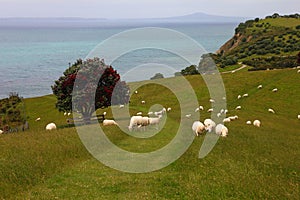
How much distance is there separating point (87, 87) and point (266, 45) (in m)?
114

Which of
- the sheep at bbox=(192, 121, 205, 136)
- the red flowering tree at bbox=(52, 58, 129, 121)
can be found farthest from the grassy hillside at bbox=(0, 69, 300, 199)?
the red flowering tree at bbox=(52, 58, 129, 121)

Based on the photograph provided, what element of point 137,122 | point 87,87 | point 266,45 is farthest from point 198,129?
point 266,45

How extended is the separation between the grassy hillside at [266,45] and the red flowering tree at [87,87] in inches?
2395

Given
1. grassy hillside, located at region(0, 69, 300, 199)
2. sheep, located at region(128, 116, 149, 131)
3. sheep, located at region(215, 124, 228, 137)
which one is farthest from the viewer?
sheep, located at region(128, 116, 149, 131)

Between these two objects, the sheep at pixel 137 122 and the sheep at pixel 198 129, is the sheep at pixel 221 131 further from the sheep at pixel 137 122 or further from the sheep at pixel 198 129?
the sheep at pixel 137 122

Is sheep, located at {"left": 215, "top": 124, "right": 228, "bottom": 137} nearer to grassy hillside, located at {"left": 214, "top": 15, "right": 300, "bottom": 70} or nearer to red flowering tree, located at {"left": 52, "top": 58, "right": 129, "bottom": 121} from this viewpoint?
red flowering tree, located at {"left": 52, "top": 58, "right": 129, "bottom": 121}

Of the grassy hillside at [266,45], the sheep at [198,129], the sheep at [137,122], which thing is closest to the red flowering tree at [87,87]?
the sheep at [137,122]

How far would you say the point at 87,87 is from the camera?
4016 cm

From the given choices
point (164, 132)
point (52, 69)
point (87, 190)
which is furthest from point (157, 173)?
point (52, 69)

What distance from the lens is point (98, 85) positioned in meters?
41.7

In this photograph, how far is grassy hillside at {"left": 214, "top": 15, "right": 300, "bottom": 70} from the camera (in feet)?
358

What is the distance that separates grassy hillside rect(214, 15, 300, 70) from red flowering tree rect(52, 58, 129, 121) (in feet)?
200

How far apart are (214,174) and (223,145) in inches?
281

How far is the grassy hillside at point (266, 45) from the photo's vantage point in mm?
109012
